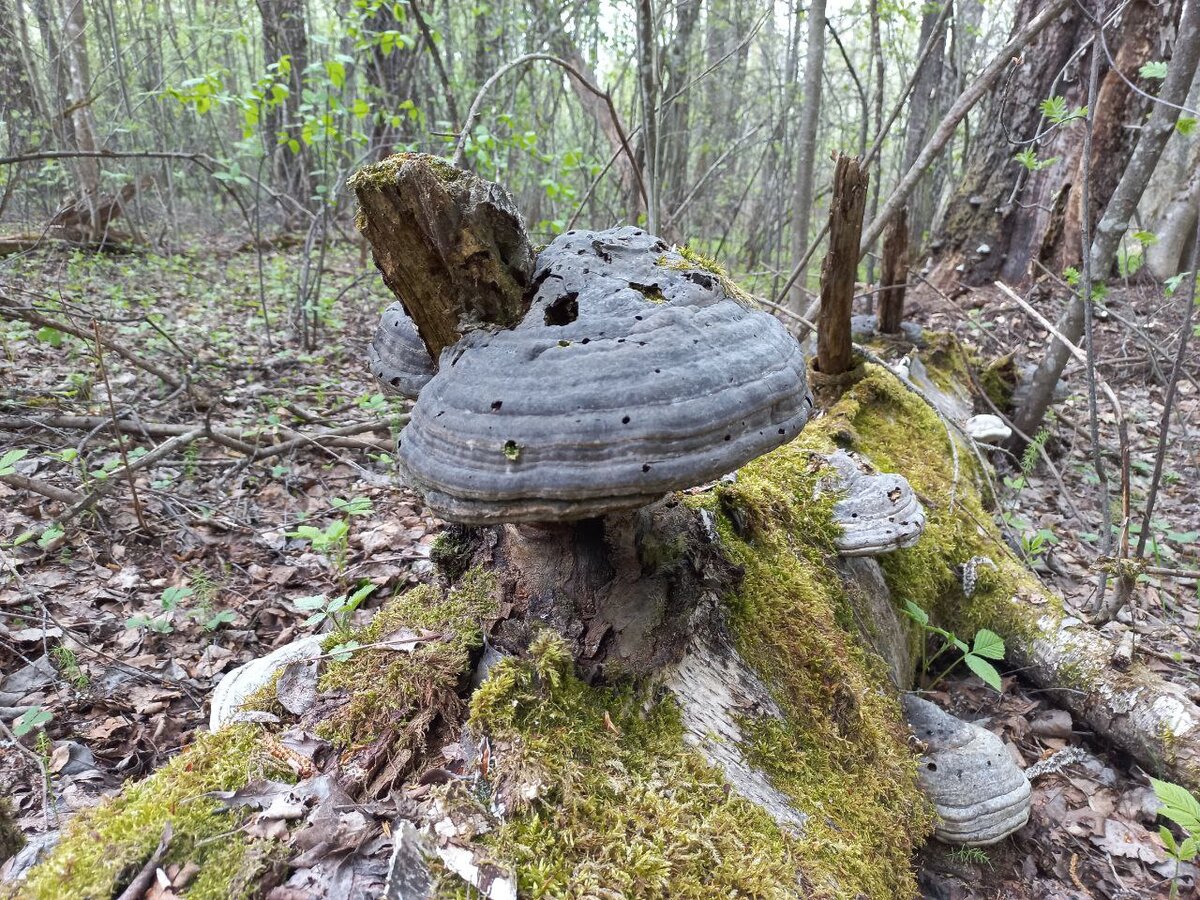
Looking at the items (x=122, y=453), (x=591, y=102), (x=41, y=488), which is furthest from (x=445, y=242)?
(x=591, y=102)

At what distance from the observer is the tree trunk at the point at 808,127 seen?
5523 millimetres

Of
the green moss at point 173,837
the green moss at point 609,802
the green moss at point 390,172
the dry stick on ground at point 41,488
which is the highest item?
the green moss at point 390,172

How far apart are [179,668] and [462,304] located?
2.65 m

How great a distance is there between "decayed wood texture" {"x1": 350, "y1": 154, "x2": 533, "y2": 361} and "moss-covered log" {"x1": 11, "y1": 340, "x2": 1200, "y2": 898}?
0.81 meters

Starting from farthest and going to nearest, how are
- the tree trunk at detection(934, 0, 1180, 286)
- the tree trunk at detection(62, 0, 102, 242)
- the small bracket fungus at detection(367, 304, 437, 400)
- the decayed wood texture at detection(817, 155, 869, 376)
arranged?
the tree trunk at detection(62, 0, 102, 242) → the tree trunk at detection(934, 0, 1180, 286) → the decayed wood texture at detection(817, 155, 869, 376) → the small bracket fungus at detection(367, 304, 437, 400)

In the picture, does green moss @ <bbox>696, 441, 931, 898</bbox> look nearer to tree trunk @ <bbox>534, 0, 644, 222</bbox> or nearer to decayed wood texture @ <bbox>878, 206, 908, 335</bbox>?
decayed wood texture @ <bbox>878, 206, 908, 335</bbox>

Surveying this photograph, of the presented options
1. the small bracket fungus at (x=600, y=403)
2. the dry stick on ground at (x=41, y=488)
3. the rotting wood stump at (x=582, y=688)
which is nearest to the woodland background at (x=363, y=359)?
the dry stick on ground at (x=41, y=488)

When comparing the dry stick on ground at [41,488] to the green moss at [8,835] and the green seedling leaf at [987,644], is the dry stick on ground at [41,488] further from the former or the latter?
the green seedling leaf at [987,644]

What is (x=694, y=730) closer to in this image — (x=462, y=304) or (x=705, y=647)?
(x=705, y=647)

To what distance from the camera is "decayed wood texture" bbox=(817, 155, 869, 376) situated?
3.71 m

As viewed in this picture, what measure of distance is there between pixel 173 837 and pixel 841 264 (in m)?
3.95

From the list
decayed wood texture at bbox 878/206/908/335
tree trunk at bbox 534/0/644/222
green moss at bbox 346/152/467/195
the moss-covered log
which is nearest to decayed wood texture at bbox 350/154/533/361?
green moss at bbox 346/152/467/195

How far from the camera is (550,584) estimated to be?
2.11m

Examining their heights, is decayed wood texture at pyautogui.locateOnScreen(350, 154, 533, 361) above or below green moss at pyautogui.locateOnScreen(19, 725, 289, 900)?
above
